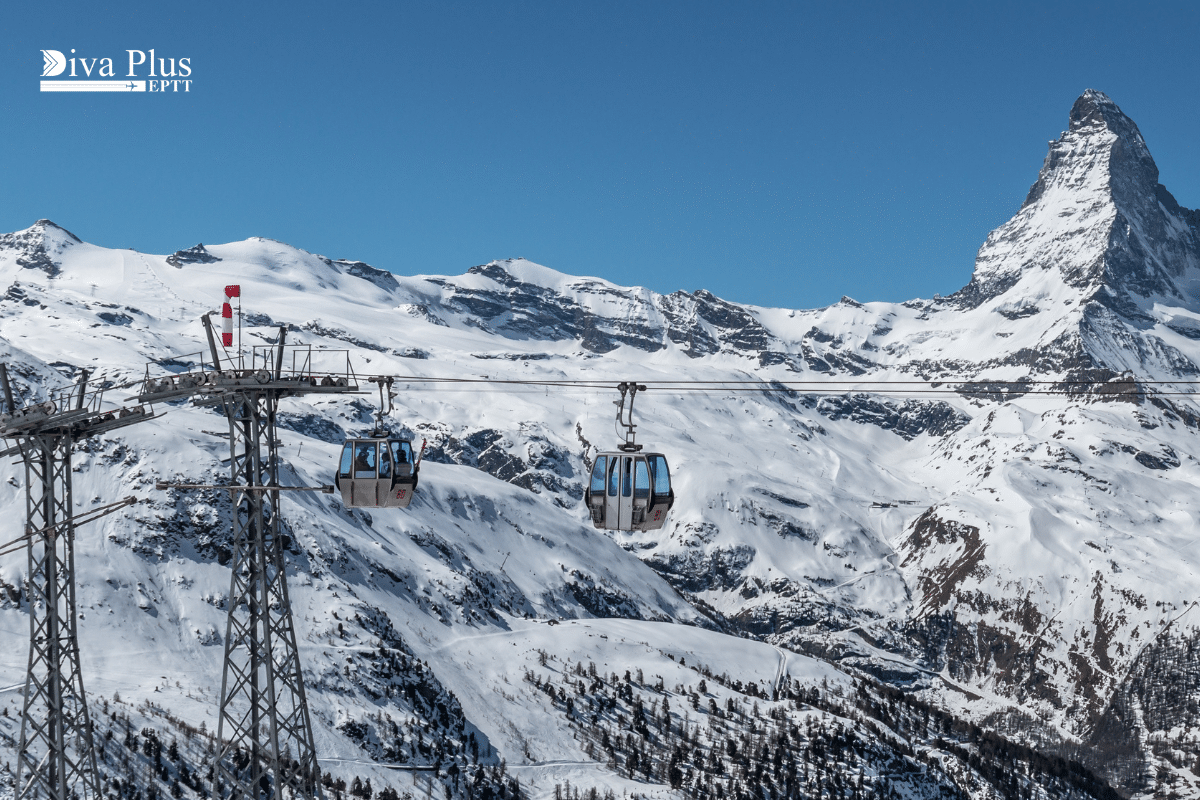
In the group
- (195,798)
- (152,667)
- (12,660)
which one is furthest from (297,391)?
(152,667)

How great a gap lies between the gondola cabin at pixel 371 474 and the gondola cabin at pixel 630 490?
769cm

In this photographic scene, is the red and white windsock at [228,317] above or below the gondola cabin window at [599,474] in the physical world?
above

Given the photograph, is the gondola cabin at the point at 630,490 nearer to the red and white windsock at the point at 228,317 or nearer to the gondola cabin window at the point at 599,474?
the gondola cabin window at the point at 599,474

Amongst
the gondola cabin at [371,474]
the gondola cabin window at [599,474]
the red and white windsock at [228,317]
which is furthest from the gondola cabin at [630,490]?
the red and white windsock at [228,317]

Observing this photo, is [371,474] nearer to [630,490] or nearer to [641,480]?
[630,490]

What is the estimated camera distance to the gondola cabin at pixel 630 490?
52000 millimetres

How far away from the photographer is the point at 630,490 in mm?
51969

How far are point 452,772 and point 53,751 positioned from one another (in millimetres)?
154901

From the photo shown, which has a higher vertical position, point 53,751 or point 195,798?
point 53,751

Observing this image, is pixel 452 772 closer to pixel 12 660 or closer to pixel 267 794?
pixel 267 794

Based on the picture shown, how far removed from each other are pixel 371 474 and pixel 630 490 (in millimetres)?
10228

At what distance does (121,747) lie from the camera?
159375 mm

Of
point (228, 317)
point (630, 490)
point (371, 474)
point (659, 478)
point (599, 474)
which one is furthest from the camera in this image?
point (599, 474)

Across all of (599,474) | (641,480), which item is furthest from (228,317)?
(641,480)
